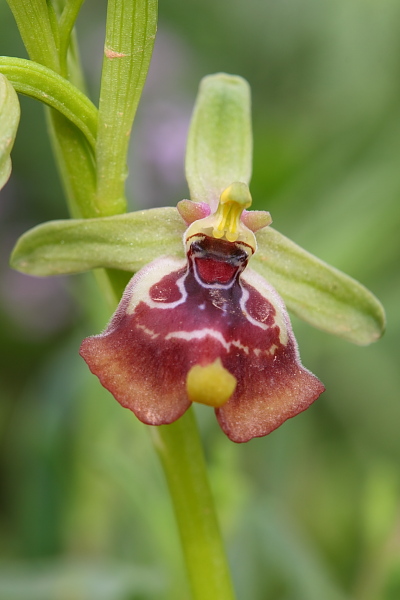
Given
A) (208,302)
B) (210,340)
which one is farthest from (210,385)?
(208,302)

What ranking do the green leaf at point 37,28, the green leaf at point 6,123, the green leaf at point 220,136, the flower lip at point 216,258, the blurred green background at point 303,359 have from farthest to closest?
the blurred green background at point 303,359, the green leaf at point 220,136, the flower lip at point 216,258, the green leaf at point 37,28, the green leaf at point 6,123

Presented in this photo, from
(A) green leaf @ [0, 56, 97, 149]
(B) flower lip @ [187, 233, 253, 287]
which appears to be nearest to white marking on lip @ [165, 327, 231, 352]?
(B) flower lip @ [187, 233, 253, 287]

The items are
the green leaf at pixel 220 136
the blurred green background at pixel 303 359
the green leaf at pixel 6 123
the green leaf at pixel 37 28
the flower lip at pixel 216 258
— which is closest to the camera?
the green leaf at pixel 6 123

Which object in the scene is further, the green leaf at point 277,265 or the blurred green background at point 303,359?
the blurred green background at point 303,359

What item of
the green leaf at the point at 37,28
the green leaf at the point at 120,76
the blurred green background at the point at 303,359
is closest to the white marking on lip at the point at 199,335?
the green leaf at the point at 120,76

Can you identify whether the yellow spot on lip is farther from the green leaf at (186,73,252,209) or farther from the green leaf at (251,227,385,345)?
the green leaf at (186,73,252,209)

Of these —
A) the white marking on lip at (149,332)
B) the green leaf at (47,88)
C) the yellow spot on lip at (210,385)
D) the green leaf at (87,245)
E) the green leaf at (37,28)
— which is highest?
the green leaf at (37,28)

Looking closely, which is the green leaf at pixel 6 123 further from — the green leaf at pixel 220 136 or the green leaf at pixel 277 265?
the green leaf at pixel 220 136

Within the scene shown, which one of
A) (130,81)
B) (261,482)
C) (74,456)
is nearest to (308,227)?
(261,482)
